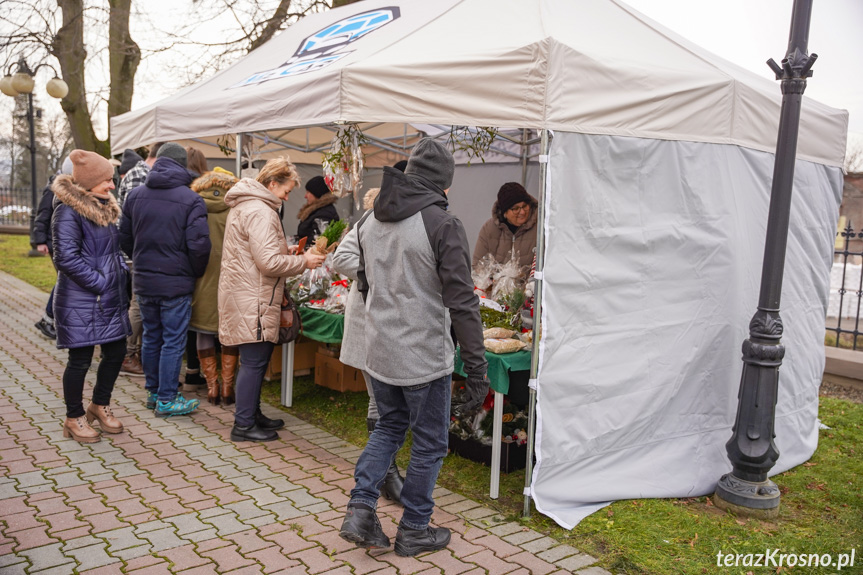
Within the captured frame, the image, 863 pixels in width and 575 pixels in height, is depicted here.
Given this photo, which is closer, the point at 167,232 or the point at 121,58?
the point at 167,232

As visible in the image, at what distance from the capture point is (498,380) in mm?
3967

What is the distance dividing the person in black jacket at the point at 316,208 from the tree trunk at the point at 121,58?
24.5 feet

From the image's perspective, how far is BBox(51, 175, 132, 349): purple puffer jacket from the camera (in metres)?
4.20

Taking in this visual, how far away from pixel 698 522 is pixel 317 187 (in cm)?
422

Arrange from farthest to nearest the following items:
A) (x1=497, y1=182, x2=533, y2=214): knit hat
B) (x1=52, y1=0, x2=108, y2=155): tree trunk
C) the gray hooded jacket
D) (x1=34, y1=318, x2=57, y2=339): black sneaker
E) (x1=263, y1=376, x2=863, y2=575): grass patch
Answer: (x1=52, y1=0, x2=108, y2=155): tree trunk
(x1=34, y1=318, x2=57, y2=339): black sneaker
(x1=497, y1=182, x2=533, y2=214): knit hat
(x1=263, y1=376, x2=863, y2=575): grass patch
the gray hooded jacket

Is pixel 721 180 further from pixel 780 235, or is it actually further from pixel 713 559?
pixel 713 559

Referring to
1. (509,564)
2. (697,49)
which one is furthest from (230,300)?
(697,49)

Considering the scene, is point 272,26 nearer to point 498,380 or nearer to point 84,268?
point 84,268

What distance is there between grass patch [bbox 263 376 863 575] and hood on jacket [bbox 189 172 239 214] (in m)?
1.96

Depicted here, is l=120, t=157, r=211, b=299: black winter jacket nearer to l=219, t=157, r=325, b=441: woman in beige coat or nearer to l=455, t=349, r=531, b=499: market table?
l=219, t=157, r=325, b=441: woman in beige coat

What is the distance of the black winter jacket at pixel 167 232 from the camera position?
16.3ft

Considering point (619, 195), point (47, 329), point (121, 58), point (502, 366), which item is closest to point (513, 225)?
point (619, 195)

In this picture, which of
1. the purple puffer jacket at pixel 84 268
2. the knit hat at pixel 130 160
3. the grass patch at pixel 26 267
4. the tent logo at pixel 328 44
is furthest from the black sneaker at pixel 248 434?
the grass patch at pixel 26 267

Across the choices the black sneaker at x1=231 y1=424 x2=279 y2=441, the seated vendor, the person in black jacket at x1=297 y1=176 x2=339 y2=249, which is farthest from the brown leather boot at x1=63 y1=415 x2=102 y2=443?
the seated vendor
